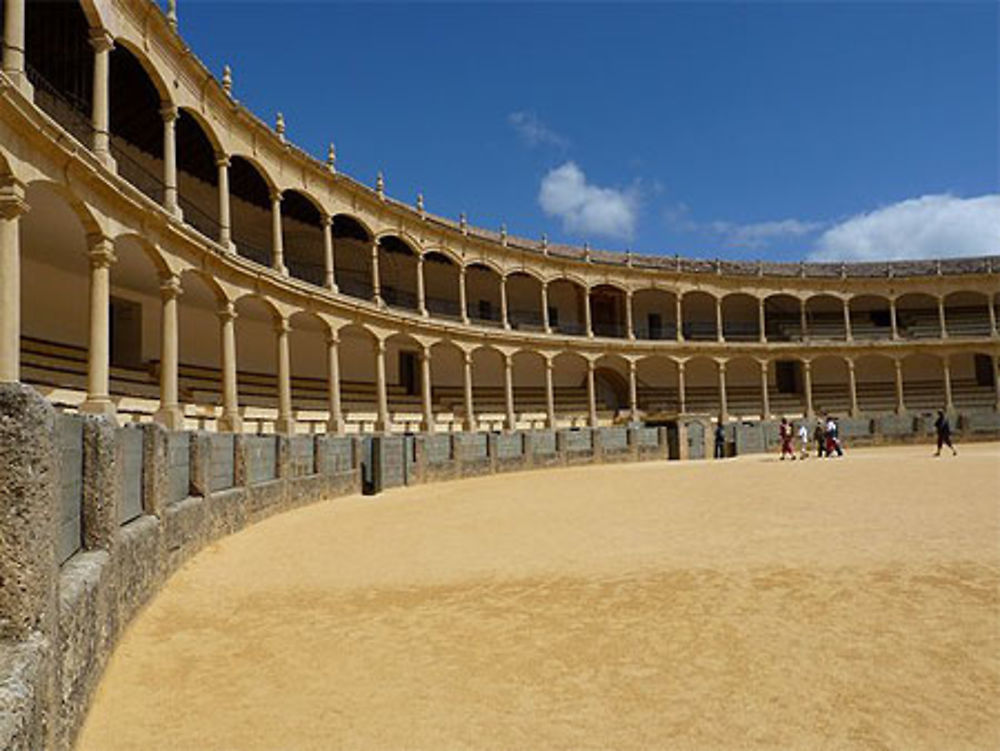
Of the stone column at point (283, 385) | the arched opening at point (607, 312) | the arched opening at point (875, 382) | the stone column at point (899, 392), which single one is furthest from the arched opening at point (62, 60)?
the arched opening at point (875, 382)

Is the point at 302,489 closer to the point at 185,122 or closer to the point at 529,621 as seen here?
the point at 529,621

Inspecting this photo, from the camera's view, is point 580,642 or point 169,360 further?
point 169,360

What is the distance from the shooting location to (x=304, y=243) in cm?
2809

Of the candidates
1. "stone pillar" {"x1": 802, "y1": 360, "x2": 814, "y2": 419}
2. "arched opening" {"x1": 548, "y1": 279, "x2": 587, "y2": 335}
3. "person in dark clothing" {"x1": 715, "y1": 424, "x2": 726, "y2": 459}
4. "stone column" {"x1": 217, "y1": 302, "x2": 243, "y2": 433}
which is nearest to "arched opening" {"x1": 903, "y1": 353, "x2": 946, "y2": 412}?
"stone pillar" {"x1": 802, "y1": 360, "x2": 814, "y2": 419}

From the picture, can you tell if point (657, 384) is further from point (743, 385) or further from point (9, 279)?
point (9, 279)

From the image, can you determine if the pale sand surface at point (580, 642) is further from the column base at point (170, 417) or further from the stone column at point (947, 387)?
the stone column at point (947, 387)

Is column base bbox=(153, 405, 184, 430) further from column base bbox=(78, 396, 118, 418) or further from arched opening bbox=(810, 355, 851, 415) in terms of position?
arched opening bbox=(810, 355, 851, 415)

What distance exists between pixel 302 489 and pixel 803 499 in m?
9.20

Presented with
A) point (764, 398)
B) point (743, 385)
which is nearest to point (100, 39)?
point (764, 398)

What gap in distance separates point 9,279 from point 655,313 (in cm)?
3425

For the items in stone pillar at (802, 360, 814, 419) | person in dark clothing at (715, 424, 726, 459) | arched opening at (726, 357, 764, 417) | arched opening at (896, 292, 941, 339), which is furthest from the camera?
arched opening at (896, 292, 941, 339)

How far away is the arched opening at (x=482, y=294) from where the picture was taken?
35.3 meters

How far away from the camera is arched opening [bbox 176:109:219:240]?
19.5 metres

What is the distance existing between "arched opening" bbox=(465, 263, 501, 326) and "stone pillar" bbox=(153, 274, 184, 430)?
64.2ft
